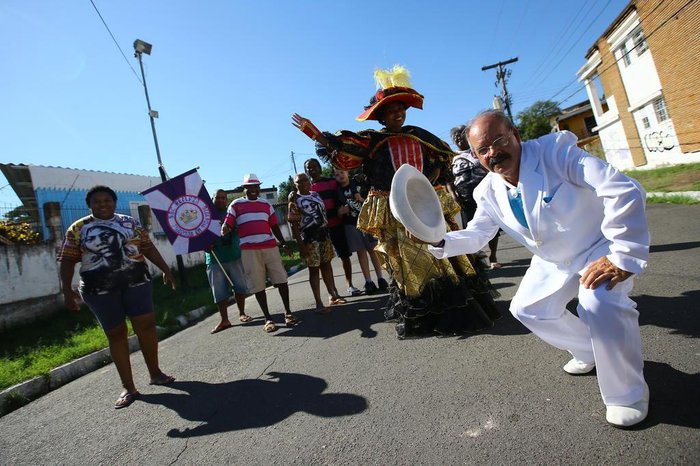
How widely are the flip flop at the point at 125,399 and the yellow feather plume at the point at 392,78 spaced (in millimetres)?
3706

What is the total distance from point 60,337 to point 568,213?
7609 mm

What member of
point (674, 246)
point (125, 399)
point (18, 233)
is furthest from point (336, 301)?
point (18, 233)

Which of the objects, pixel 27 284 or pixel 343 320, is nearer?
pixel 343 320

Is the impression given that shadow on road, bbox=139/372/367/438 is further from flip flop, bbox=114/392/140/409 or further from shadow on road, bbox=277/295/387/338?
shadow on road, bbox=277/295/387/338

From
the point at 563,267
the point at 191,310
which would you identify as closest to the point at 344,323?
the point at 563,267

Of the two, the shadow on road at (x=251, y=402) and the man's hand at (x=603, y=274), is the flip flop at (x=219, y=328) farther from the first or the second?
the man's hand at (x=603, y=274)

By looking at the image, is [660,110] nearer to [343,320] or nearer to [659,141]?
[659,141]

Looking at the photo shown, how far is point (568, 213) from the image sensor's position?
6.61 ft

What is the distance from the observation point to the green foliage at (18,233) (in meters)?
9.17

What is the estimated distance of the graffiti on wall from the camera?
18.4 meters

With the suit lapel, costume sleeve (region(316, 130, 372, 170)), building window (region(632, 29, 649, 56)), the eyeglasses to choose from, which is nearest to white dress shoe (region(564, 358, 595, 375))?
the suit lapel

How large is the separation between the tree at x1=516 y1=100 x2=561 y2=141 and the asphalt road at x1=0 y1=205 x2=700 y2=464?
138ft

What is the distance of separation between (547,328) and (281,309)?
15.2 ft

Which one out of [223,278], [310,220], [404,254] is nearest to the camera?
[404,254]
